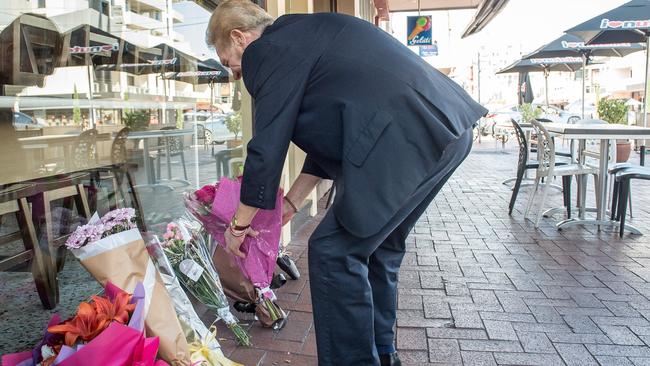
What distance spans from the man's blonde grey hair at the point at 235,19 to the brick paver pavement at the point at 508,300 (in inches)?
54.5

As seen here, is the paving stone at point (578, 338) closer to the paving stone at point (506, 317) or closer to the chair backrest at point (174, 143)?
the paving stone at point (506, 317)

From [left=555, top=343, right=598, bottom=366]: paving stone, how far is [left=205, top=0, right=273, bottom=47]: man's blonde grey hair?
6.13 feet

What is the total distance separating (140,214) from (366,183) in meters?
2.06

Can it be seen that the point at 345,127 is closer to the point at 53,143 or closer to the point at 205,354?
the point at 205,354

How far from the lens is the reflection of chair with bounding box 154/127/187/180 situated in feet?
12.2

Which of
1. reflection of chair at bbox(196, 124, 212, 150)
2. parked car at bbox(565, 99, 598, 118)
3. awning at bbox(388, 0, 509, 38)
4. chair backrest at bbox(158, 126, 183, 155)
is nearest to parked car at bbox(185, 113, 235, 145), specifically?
reflection of chair at bbox(196, 124, 212, 150)

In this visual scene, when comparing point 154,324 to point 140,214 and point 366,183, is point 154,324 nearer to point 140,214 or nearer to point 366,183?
point 366,183

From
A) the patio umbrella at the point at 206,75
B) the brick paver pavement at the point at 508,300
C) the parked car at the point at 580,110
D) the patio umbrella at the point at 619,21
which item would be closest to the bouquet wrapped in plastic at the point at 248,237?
the brick paver pavement at the point at 508,300

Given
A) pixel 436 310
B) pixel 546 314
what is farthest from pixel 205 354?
pixel 546 314

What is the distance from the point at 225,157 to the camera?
4.02 m

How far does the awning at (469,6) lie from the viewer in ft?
31.0

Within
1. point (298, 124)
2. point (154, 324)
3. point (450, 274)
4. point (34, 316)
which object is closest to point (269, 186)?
point (298, 124)

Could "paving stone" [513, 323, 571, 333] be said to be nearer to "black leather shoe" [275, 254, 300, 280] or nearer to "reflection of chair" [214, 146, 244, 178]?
"black leather shoe" [275, 254, 300, 280]

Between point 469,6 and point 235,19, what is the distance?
12.7m
